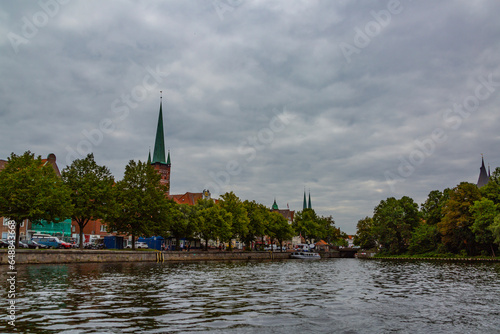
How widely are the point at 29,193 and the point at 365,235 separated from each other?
102860mm

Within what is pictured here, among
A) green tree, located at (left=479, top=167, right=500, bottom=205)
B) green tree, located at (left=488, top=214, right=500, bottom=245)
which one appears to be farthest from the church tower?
green tree, located at (left=488, top=214, right=500, bottom=245)

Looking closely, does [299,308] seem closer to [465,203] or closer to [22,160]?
[22,160]

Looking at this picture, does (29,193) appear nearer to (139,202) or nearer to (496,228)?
(139,202)

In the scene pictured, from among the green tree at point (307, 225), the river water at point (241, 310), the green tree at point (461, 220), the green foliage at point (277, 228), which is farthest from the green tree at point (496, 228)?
the green tree at point (307, 225)

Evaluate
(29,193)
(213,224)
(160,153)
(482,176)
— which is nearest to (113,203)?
(29,193)

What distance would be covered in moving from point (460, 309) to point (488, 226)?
224 ft

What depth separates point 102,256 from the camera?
61344 millimetres

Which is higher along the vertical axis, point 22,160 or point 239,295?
point 22,160

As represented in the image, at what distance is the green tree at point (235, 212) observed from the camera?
338 feet

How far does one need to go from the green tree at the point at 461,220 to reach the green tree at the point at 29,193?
77656 millimetres

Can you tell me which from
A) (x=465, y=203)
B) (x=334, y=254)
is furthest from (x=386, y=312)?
(x=334, y=254)

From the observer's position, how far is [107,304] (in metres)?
19.5

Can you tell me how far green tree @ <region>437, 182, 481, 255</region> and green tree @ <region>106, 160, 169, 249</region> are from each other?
61.8 meters

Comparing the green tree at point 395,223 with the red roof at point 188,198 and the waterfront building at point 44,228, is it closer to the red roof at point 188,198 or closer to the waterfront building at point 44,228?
the red roof at point 188,198
